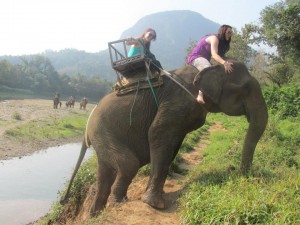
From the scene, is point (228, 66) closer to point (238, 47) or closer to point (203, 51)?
point (203, 51)

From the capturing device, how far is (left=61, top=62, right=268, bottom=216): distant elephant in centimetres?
639

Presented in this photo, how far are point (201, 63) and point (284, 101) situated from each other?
652 inches

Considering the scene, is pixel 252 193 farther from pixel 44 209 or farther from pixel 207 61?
pixel 44 209

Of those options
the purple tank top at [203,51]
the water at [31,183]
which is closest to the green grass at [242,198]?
the purple tank top at [203,51]

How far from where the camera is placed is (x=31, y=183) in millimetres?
17297

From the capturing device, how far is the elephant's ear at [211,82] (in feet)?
20.9

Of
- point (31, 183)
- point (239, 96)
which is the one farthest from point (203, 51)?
point (31, 183)

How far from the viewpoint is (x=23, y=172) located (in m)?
19.0

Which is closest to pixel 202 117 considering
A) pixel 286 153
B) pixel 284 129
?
pixel 286 153

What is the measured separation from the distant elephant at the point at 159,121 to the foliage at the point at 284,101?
14.1 meters

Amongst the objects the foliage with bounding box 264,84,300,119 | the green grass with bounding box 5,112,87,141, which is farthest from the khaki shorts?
the green grass with bounding box 5,112,87,141

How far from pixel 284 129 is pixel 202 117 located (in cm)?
1041

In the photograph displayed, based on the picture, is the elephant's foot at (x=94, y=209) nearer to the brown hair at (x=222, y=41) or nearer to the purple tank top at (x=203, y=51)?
the purple tank top at (x=203, y=51)

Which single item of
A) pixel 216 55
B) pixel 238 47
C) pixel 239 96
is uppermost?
A: pixel 238 47
